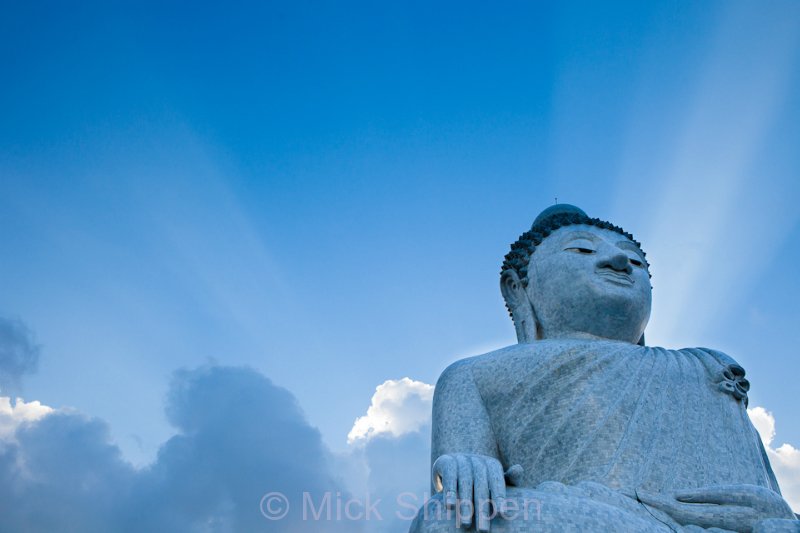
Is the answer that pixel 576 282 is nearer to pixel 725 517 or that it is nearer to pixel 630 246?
pixel 630 246

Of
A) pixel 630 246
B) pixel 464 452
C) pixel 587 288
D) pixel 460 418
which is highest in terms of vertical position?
pixel 630 246

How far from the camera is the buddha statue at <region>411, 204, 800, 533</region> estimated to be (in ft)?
16.2

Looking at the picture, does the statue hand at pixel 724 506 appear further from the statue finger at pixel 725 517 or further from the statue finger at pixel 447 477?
the statue finger at pixel 447 477

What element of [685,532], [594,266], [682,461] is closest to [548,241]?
[594,266]

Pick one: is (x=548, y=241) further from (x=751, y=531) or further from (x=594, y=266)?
(x=751, y=531)

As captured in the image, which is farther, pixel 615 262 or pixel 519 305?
pixel 519 305

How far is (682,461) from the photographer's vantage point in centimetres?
633

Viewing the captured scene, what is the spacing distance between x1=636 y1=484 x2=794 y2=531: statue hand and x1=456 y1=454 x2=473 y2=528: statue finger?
130 cm

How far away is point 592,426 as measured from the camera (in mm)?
6434

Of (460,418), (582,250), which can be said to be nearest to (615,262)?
(582,250)

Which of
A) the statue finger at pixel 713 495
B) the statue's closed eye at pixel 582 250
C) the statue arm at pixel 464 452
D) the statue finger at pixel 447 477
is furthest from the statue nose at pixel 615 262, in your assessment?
the statue finger at pixel 447 477

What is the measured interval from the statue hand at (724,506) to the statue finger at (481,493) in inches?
48.2

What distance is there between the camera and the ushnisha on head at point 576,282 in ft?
25.8

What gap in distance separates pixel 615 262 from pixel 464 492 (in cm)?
379
